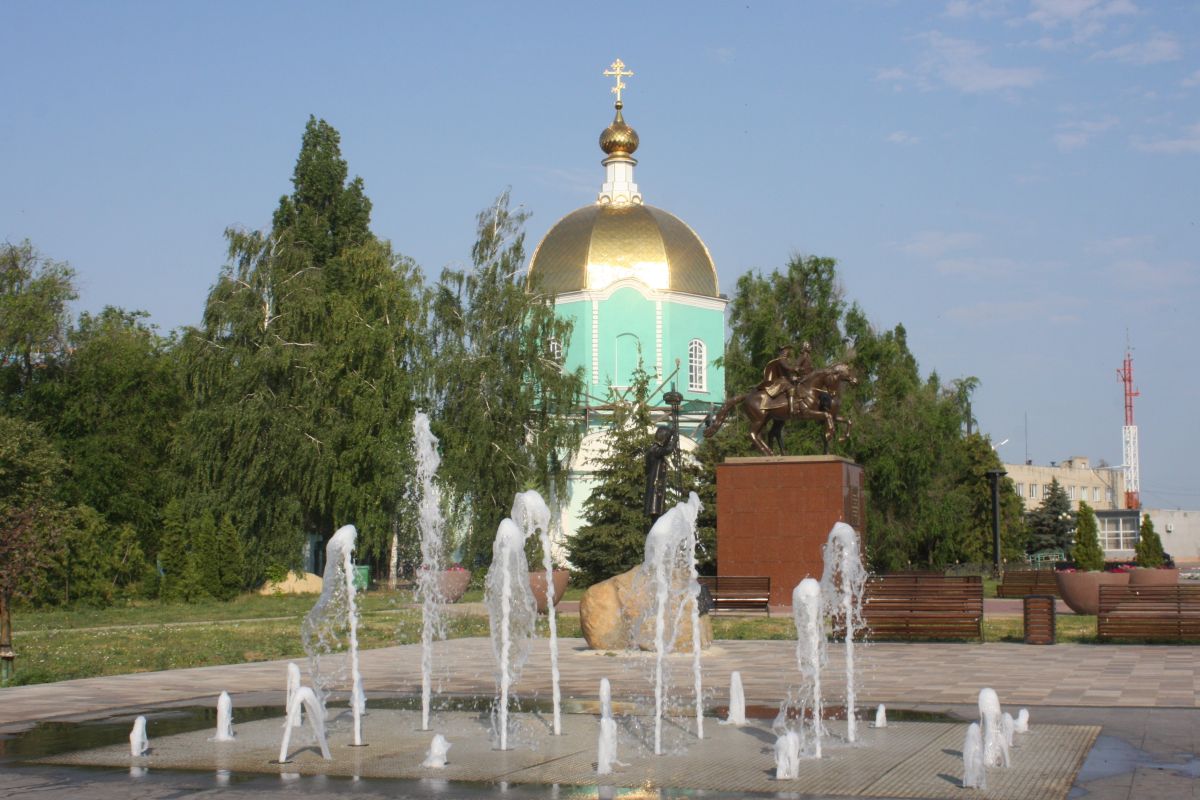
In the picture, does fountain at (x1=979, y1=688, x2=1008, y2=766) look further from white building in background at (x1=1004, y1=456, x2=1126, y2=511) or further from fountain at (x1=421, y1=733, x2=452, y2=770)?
white building in background at (x1=1004, y1=456, x2=1126, y2=511)

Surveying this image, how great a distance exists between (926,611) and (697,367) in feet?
98.8

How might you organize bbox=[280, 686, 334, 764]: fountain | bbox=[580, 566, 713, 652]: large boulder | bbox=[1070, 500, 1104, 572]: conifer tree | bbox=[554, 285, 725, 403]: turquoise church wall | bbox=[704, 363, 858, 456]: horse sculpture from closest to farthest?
bbox=[280, 686, 334, 764]: fountain, bbox=[580, 566, 713, 652]: large boulder, bbox=[704, 363, 858, 456]: horse sculpture, bbox=[1070, 500, 1104, 572]: conifer tree, bbox=[554, 285, 725, 403]: turquoise church wall

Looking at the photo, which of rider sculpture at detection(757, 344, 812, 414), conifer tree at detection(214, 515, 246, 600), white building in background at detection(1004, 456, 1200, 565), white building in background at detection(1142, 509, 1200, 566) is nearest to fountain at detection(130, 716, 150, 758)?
rider sculpture at detection(757, 344, 812, 414)

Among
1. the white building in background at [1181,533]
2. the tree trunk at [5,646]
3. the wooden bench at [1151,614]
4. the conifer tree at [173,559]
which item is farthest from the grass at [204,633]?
the white building in background at [1181,533]

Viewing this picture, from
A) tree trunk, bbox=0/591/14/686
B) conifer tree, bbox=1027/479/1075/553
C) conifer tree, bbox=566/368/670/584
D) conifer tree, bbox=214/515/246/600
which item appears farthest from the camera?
conifer tree, bbox=1027/479/1075/553

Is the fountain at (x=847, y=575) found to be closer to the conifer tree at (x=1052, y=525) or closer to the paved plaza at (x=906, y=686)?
the paved plaza at (x=906, y=686)

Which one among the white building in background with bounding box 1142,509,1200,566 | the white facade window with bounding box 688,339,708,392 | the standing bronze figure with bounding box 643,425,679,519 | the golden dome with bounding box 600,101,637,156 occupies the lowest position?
the white building in background with bounding box 1142,509,1200,566

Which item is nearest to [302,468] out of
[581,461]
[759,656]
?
[581,461]

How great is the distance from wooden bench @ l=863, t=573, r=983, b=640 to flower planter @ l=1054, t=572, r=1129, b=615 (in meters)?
4.58

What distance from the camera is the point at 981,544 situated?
53.2 m

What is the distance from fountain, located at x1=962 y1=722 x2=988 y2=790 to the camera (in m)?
7.20

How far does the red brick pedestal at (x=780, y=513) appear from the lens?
21938 mm

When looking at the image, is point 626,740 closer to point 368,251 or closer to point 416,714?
point 416,714

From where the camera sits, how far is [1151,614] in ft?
54.1
